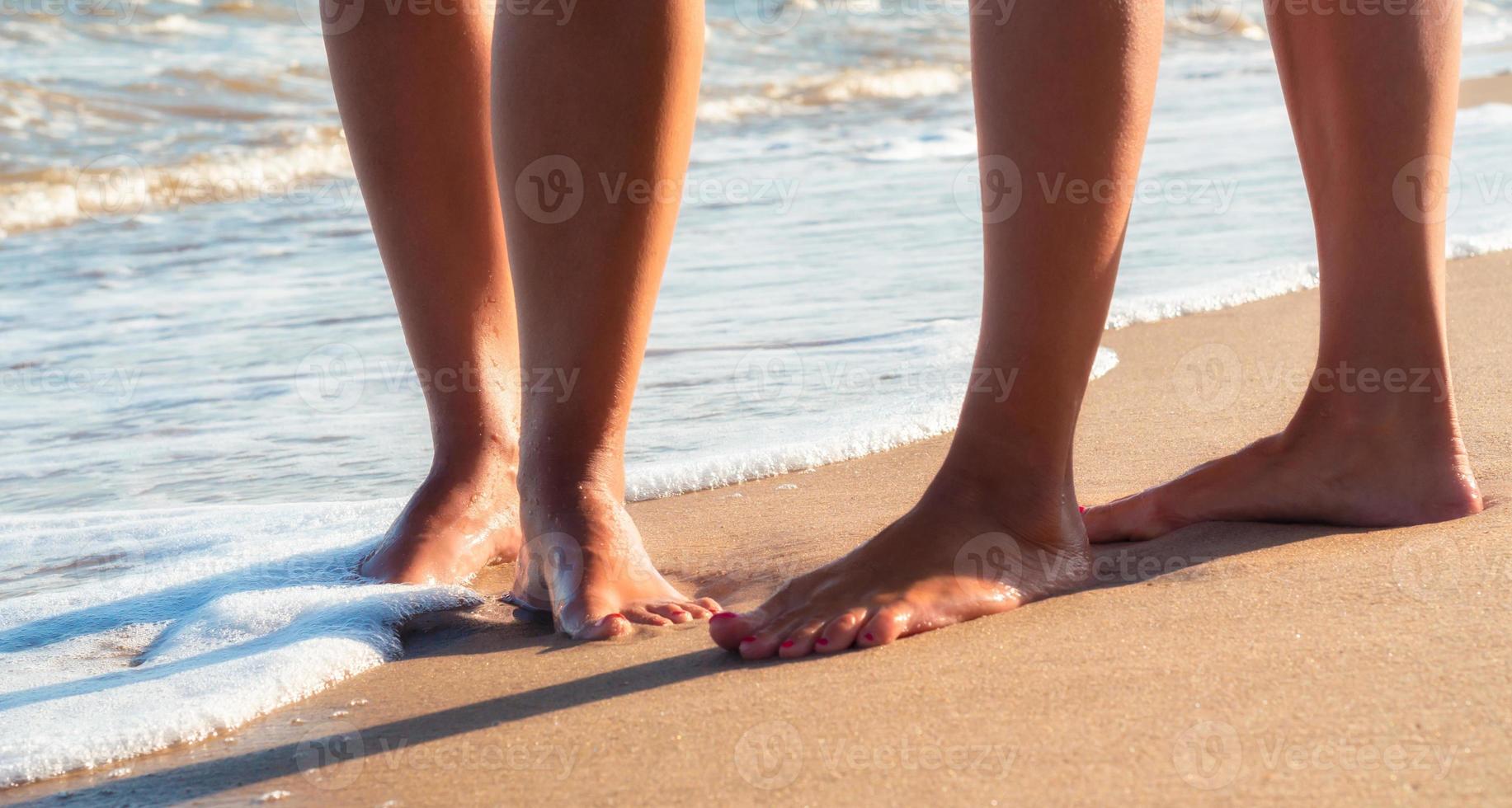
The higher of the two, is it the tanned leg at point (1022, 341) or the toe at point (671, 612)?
the tanned leg at point (1022, 341)

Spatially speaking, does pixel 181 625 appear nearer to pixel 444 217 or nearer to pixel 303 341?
pixel 444 217

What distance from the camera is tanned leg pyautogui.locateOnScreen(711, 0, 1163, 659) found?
143 cm

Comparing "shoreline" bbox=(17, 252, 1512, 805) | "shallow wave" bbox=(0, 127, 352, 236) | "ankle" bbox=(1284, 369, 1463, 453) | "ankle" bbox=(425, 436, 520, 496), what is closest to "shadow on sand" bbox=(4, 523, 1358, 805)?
"shoreline" bbox=(17, 252, 1512, 805)

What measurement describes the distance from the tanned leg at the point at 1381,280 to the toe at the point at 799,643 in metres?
0.59

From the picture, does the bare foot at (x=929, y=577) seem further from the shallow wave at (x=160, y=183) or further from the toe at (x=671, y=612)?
the shallow wave at (x=160, y=183)

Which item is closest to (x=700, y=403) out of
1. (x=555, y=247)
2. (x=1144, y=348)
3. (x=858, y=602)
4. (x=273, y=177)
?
(x=1144, y=348)

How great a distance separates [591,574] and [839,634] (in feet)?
1.07

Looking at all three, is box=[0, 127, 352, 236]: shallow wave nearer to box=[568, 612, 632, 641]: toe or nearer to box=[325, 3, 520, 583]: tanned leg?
box=[325, 3, 520, 583]: tanned leg

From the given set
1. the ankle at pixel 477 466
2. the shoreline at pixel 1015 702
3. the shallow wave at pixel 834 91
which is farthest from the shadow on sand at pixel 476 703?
the shallow wave at pixel 834 91

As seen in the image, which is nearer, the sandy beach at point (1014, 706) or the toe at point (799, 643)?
the sandy beach at point (1014, 706)

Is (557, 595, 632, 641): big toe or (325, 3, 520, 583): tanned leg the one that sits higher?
(325, 3, 520, 583): tanned leg

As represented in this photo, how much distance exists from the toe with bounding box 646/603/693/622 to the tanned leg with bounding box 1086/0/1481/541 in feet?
2.14

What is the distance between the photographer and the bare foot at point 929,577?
1.44 meters

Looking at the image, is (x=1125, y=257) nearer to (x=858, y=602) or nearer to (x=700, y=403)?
(x=700, y=403)
